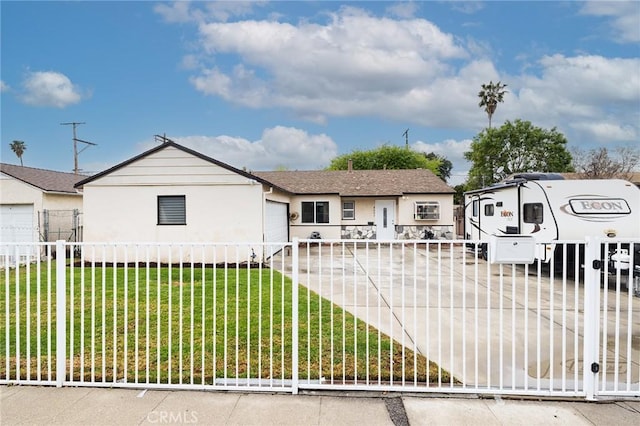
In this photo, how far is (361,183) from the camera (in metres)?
21.0

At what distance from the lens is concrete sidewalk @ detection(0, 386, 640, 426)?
2973mm

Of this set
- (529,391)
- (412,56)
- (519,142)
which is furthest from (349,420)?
(519,142)

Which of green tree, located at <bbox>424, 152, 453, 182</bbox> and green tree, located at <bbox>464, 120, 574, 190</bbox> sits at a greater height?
green tree, located at <bbox>424, 152, 453, 182</bbox>

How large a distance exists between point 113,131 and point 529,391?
25095mm

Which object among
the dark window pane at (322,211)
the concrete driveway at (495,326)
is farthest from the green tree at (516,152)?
the concrete driveway at (495,326)

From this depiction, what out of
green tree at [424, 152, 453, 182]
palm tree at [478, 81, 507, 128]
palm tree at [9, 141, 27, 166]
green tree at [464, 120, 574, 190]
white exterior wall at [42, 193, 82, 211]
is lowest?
white exterior wall at [42, 193, 82, 211]

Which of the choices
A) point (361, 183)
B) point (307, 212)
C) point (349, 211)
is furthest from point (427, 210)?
point (307, 212)

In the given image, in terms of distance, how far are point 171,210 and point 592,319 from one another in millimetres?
11787

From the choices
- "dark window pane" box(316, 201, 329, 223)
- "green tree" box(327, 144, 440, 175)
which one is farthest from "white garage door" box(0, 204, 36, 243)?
"green tree" box(327, 144, 440, 175)

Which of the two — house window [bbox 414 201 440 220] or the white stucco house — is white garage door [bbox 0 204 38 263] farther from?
house window [bbox 414 201 440 220]

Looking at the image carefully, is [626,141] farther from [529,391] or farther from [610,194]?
[529,391]

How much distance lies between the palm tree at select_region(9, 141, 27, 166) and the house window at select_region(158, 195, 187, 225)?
156ft

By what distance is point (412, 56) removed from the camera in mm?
15008

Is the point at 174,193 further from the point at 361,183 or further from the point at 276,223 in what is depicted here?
the point at 361,183
